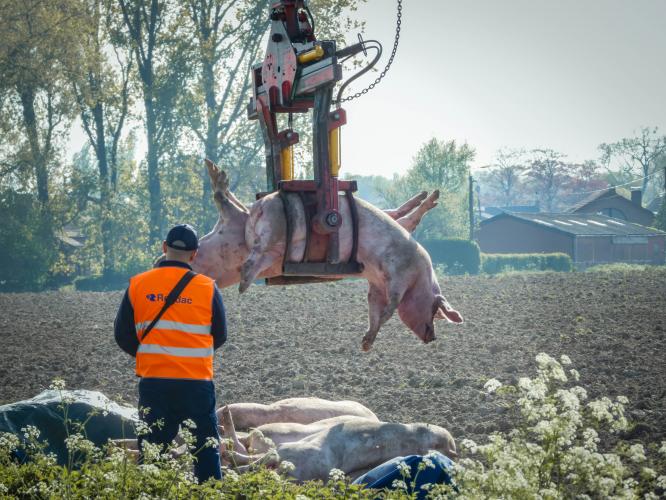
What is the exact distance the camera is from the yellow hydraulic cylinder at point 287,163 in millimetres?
7525

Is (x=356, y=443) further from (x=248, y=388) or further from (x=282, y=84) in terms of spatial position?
(x=248, y=388)

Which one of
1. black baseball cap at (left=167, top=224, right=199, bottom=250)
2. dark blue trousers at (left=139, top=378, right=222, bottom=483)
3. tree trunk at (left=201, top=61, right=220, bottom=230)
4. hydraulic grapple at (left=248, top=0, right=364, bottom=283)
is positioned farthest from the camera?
tree trunk at (left=201, top=61, right=220, bottom=230)

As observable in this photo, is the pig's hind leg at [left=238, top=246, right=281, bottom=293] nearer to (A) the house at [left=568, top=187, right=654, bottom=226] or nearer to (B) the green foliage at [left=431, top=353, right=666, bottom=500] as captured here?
(B) the green foliage at [left=431, top=353, right=666, bottom=500]

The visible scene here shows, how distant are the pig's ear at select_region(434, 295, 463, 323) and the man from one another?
2128 millimetres

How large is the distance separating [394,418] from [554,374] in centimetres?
502

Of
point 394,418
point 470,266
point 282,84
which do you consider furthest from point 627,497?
point 470,266

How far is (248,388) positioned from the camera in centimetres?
1209

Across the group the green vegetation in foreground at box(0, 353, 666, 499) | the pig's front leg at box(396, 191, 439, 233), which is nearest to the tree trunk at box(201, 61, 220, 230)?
the pig's front leg at box(396, 191, 439, 233)

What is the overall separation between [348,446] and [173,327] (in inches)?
78.1

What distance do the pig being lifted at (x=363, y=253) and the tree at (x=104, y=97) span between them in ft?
126

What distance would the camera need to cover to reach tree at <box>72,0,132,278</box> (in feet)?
145

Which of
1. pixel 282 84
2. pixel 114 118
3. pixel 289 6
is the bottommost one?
pixel 282 84

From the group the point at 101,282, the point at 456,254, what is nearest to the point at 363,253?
the point at 101,282

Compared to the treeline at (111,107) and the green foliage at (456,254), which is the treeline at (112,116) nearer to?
the treeline at (111,107)
